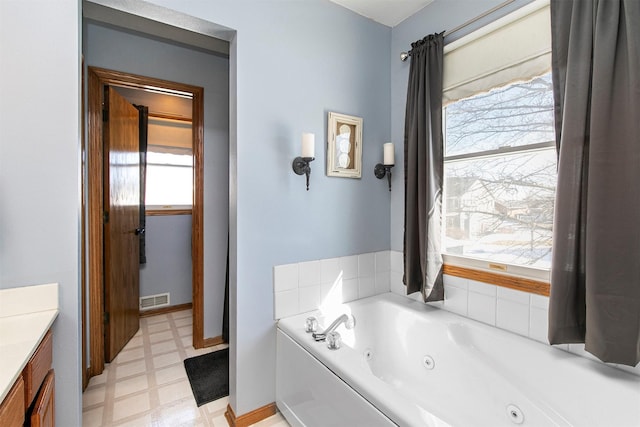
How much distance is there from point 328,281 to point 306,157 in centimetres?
82

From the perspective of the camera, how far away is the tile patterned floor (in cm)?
169

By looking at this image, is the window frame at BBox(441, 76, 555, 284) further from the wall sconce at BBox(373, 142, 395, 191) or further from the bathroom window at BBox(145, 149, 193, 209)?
the bathroom window at BBox(145, 149, 193, 209)

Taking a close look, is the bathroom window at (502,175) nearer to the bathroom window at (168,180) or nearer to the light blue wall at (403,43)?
the light blue wall at (403,43)

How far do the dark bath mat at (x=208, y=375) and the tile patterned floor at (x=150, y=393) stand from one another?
1.6 inches

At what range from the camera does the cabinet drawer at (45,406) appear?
936mm

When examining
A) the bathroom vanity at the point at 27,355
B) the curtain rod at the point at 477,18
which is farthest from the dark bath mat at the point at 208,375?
the curtain rod at the point at 477,18

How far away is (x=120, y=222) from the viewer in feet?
7.95

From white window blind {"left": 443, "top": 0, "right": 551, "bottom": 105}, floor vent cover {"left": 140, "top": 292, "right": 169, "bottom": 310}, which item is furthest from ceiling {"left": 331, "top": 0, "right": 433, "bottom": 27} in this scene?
floor vent cover {"left": 140, "top": 292, "right": 169, "bottom": 310}

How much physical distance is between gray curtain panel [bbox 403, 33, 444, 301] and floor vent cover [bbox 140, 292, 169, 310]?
8.84 ft

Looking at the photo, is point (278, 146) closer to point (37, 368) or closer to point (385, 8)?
point (385, 8)

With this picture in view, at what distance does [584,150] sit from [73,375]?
2.32 metres

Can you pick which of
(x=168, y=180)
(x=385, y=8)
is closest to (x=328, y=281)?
(x=385, y=8)

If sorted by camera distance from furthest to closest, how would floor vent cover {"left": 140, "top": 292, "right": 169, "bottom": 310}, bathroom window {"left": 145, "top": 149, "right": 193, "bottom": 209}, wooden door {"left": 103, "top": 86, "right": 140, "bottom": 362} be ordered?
bathroom window {"left": 145, "top": 149, "right": 193, "bottom": 209}, floor vent cover {"left": 140, "top": 292, "right": 169, "bottom": 310}, wooden door {"left": 103, "top": 86, "right": 140, "bottom": 362}

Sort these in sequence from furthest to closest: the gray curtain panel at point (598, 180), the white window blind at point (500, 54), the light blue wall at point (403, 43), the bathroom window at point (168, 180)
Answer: the bathroom window at point (168, 180), the light blue wall at point (403, 43), the white window blind at point (500, 54), the gray curtain panel at point (598, 180)
